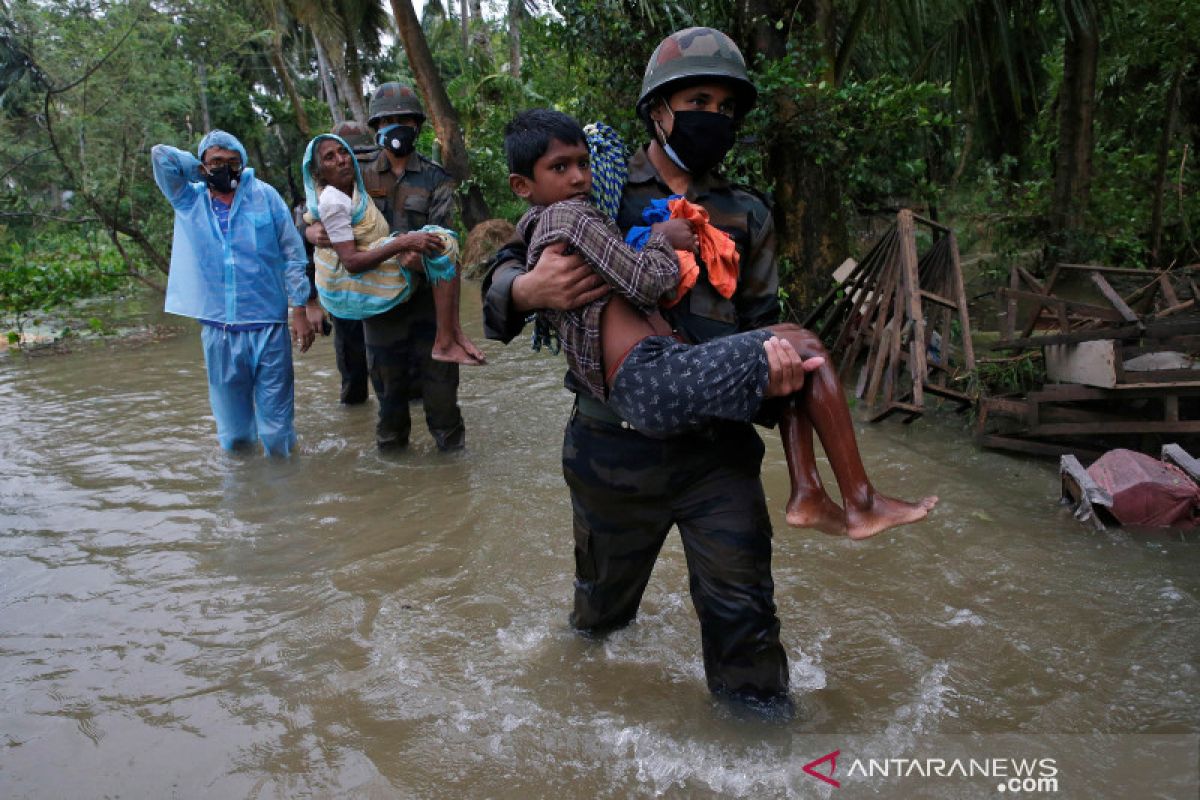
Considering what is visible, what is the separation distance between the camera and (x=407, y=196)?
5254mm

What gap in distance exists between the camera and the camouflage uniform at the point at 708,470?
95.3 inches

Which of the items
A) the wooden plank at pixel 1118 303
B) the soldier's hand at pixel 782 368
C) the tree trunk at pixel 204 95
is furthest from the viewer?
the tree trunk at pixel 204 95

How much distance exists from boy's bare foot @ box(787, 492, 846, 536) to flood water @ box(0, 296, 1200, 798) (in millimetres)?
676

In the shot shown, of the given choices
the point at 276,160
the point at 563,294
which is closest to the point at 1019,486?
the point at 563,294

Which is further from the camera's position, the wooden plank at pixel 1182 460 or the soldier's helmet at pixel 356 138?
the soldier's helmet at pixel 356 138

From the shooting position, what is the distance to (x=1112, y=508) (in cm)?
398

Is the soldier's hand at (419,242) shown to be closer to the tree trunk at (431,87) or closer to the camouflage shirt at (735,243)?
the camouflage shirt at (735,243)

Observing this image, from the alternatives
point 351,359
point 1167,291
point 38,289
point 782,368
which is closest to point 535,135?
point 782,368

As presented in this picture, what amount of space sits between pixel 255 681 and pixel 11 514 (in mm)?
2857

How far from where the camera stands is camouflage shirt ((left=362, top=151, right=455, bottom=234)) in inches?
206

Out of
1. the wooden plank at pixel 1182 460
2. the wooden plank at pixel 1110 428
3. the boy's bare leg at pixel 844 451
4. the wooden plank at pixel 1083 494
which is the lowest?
the wooden plank at pixel 1083 494

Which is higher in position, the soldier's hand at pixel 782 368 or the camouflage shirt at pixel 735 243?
the camouflage shirt at pixel 735 243

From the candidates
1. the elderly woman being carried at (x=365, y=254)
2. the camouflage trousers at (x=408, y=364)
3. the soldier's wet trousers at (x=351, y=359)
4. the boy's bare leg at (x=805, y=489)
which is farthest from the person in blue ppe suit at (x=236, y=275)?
the boy's bare leg at (x=805, y=489)

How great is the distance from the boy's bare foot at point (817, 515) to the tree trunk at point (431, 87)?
13.0m
